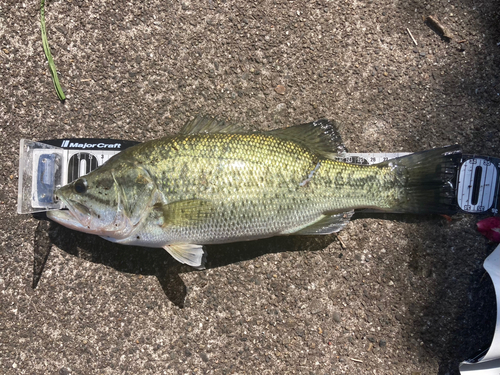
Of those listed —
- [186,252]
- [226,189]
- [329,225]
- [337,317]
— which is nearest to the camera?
[226,189]

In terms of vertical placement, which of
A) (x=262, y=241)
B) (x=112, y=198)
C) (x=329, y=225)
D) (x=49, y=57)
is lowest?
(x=262, y=241)

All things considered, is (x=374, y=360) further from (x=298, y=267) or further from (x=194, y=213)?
(x=194, y=213)

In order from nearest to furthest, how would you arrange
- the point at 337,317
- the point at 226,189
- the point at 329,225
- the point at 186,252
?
the point at 226,189 → the point at 186,252 → the point at 329,225 → the point at 337,317

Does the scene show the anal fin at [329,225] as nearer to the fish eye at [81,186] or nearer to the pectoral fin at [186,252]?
the pectoral fin at [186,252]

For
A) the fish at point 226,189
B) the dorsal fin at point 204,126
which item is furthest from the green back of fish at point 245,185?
the dorsal fin at point 204,126

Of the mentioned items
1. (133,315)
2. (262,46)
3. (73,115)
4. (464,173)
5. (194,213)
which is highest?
(262,46)

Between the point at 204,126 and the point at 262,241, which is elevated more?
the point at 204,126

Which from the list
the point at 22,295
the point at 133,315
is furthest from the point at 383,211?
the point at 22,295

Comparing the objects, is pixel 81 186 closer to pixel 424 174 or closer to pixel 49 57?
pixel 49 57

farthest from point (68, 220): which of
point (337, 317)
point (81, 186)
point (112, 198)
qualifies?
point (337, 317)
